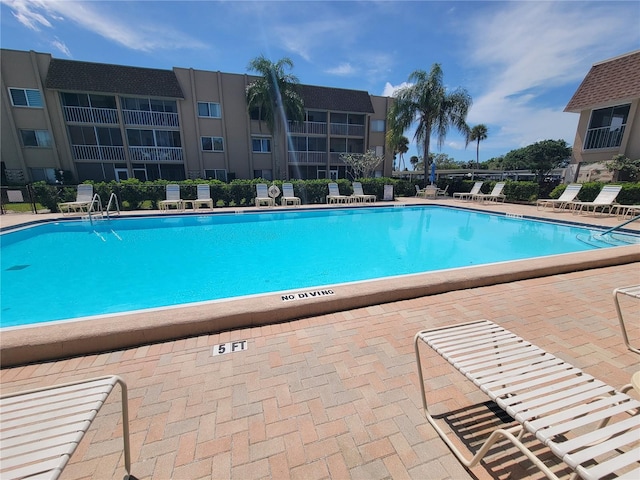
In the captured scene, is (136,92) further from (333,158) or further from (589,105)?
(589,105)

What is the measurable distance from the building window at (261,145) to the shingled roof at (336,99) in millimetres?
4428

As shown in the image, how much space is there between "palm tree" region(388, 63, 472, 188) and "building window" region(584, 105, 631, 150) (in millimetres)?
6944

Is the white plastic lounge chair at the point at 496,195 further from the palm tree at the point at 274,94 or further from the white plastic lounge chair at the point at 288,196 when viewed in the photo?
the palm tree at the point at 274,94

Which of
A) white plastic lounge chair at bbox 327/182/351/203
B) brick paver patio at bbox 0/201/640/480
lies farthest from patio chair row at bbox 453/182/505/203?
brick paver patio at bbox 0/201/640/480

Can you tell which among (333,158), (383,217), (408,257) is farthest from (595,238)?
(333,158)

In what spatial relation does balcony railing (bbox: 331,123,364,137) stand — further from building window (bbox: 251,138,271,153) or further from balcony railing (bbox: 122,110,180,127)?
balcony railing (bbox: 122,110,180,127)

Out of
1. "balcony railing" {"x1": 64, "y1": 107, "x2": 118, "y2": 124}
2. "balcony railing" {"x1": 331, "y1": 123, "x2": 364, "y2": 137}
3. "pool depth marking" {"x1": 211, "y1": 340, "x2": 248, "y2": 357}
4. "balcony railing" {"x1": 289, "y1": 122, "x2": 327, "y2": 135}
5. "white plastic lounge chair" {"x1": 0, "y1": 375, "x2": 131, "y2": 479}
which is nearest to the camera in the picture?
"white plastic lounge chair" {"x1": 0, "y1": 375, "x2": 131, "y2": 479}

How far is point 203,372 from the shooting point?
2385 millimetres

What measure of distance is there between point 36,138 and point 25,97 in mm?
2543

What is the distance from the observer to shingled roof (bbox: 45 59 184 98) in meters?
17.6

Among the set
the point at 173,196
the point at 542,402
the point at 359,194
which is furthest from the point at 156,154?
the point at 542,402

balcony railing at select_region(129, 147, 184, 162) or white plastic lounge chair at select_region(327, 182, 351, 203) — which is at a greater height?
balcony railing at select_region(129, 147, 184, 162)

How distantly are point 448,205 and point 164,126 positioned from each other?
2063 centimetres

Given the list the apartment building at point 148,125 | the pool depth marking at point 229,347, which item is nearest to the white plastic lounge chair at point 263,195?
the apartment building at point 148,125
